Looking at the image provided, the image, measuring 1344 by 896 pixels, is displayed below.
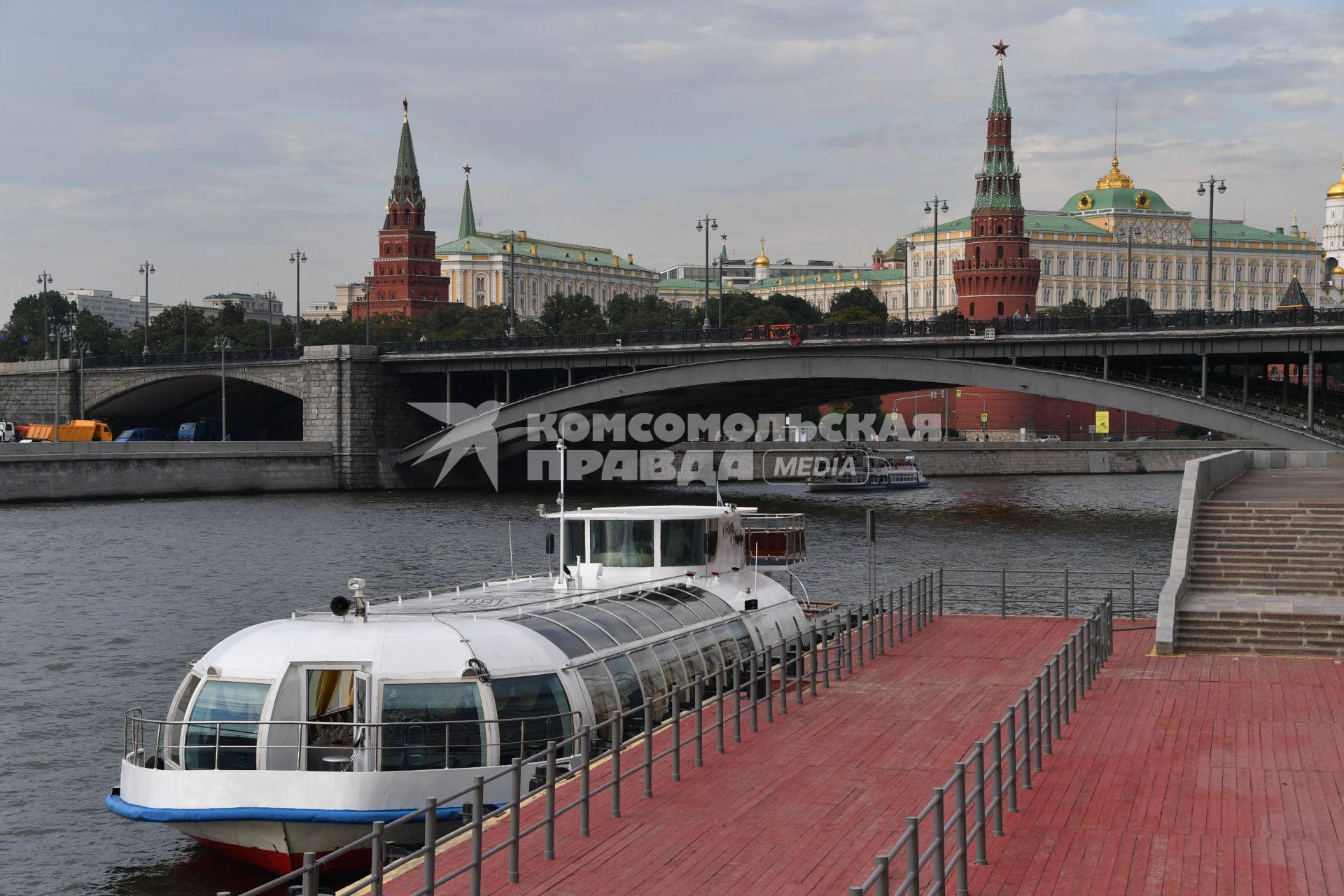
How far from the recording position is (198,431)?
93.5 meters

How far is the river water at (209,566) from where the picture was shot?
1805cm

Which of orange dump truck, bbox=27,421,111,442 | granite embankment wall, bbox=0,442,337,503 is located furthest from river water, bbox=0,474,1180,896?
orange dump truck, bbox=27,421,111,442

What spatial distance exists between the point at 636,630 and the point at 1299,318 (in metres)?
40.2

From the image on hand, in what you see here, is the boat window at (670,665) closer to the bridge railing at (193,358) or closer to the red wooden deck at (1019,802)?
the red wooden deck at (1019,802)

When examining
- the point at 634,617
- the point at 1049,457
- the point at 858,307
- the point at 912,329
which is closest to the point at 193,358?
the point at 912,329

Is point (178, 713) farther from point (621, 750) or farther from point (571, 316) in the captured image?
point (571, 316)

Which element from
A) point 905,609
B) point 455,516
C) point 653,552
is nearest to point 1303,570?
point 905,609

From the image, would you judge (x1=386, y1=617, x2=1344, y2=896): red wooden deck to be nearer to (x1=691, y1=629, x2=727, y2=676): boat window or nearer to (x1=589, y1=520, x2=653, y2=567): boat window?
(x1=691, y1=629, x2=727, y2=676): boat window

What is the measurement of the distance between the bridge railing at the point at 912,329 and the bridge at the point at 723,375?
95mm

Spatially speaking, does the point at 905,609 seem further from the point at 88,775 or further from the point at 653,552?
the point at 88,775

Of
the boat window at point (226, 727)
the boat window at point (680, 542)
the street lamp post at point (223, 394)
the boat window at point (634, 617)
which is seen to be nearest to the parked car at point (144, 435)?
the street lamp post at point (223, 394)

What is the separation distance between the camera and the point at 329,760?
14.8 metres

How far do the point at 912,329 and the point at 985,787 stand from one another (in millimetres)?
50246

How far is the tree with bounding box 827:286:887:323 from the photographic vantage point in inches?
5477
